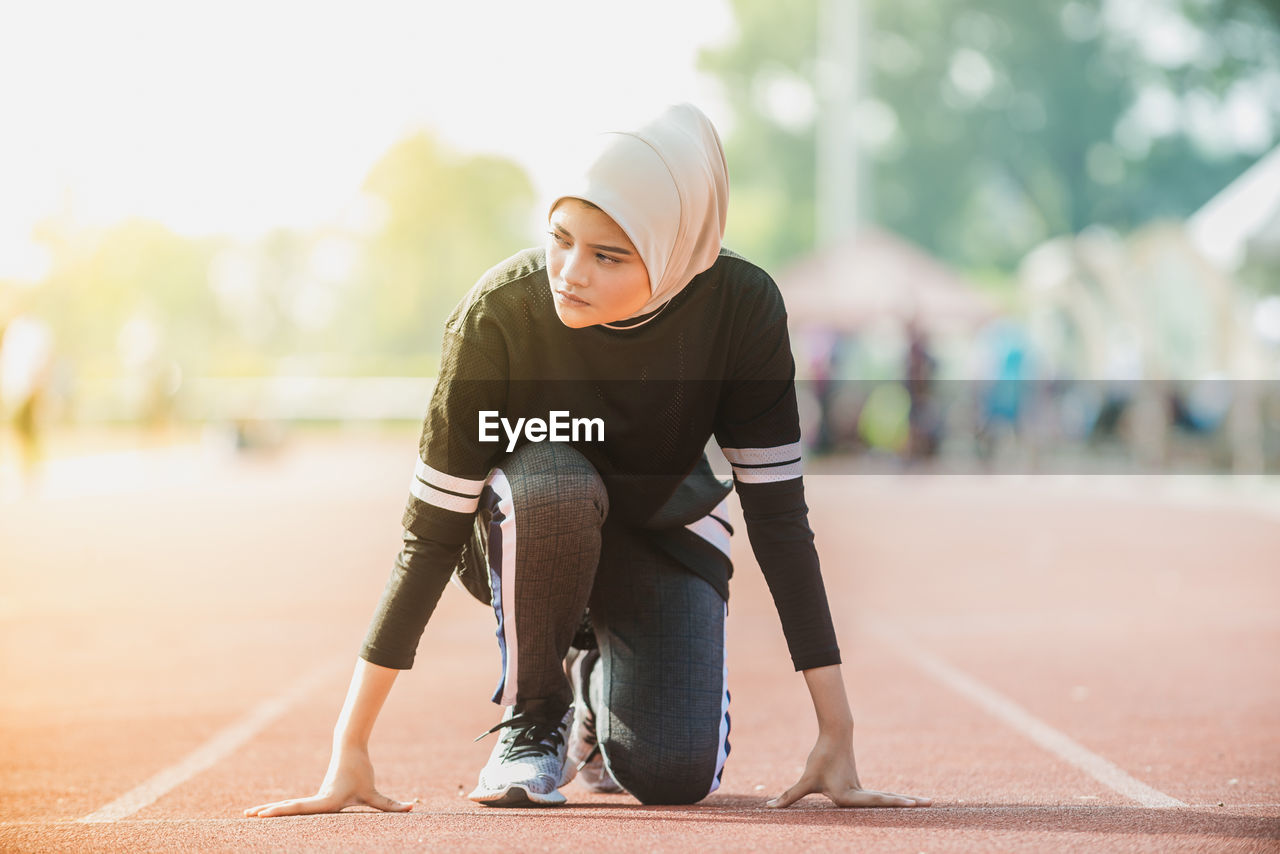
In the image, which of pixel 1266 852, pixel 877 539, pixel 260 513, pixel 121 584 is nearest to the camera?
pixel 1266 852

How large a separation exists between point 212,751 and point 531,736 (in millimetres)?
1476

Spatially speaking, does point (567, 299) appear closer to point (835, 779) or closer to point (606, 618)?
point (606, 618)

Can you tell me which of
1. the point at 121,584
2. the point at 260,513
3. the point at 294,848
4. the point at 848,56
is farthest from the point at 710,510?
the point at 848,56

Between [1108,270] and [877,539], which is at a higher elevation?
[1108,270]

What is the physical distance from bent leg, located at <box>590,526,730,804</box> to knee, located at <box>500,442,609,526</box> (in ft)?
1.21

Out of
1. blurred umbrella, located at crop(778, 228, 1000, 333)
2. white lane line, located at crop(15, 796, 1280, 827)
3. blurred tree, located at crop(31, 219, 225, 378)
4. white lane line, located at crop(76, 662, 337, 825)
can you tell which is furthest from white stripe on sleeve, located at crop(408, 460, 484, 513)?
blurred tree, located at crop(31, 219, 225, 378)

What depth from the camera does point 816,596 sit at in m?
3.34

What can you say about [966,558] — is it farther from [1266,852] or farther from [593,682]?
[1266,852]

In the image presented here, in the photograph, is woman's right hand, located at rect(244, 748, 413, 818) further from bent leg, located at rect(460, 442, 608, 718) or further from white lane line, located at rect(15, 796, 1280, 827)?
bent leg, located at rect(460, 442, 608, 718)

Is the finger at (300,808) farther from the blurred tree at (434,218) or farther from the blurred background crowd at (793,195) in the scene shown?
the blurred tree at (434,218)

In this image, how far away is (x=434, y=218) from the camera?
57.6 meters

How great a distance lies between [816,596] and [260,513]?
38.7 feet

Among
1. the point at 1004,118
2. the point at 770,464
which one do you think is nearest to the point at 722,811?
the point at 770,464

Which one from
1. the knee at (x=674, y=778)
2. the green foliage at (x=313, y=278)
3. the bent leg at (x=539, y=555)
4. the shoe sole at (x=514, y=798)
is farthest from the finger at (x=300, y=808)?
the green foliage at (x=313, y=278)
